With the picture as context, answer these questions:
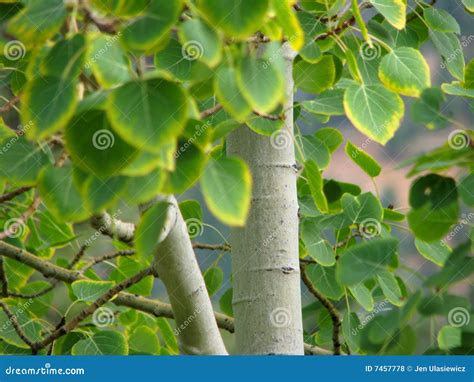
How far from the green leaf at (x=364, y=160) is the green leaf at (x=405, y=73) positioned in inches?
9.3

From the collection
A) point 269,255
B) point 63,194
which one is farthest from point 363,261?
point 269,255

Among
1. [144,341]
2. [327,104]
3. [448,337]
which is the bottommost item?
[448,337]

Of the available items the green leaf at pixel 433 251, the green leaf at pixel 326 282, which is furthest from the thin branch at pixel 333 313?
the green leaf at pixel 433 251

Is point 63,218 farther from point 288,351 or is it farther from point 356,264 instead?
point 288,351

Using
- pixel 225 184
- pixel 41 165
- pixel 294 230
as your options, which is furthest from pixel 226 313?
pixel 225 184

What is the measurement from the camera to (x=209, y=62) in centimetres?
33

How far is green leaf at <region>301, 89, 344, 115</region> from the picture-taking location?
794 mm

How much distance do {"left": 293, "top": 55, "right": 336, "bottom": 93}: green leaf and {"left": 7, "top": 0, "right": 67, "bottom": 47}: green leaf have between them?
14.3 inches

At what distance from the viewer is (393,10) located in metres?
0.60

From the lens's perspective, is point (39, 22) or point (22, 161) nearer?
point (39, 22)

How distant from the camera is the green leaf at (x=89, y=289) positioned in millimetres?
802

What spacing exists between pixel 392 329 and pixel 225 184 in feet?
0.34

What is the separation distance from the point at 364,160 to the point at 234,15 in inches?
20.9

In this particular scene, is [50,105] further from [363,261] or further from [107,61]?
[363,261]
